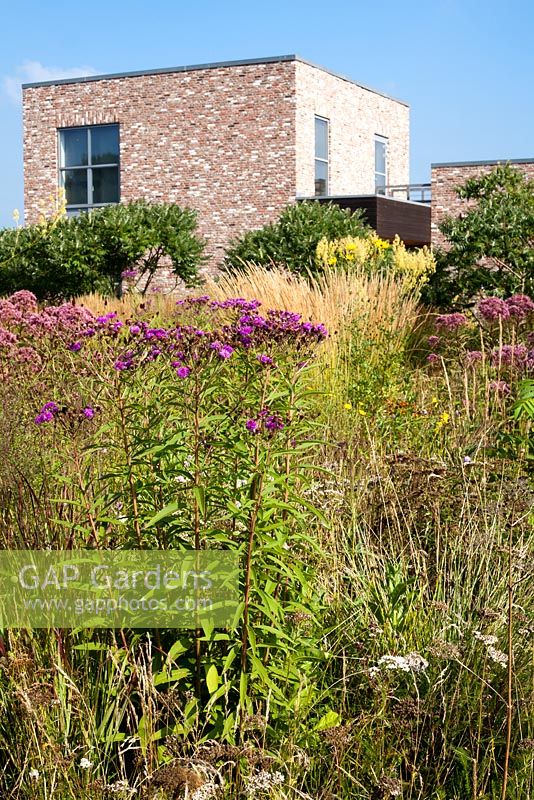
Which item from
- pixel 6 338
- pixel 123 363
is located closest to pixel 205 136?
pixel 6 338

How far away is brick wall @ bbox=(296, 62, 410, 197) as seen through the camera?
2272 centimetres

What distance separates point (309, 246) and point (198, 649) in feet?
47.6

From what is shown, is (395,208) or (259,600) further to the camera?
(395,208)

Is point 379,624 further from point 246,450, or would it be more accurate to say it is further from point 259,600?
point 246,450

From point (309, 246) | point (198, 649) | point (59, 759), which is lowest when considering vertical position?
point (59, 759)

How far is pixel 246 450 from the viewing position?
2.98m

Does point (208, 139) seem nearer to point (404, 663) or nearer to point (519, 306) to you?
point (519, 306)

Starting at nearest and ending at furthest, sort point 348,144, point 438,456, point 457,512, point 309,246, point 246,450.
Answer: point 246,450, point 457,512, point 438,456, point 309,246, point 348,144

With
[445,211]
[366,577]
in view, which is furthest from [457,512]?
[445,211]

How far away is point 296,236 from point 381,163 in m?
11.8

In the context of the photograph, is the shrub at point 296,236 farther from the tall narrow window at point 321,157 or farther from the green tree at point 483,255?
the tall narrow window at point 321,157

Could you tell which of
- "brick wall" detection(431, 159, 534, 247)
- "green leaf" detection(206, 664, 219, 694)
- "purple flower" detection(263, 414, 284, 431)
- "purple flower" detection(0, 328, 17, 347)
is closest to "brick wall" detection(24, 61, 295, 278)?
"brick wall" detection(431, 159, 534, 247)

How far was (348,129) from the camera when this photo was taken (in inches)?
1005

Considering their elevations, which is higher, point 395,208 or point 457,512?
point 395,208
